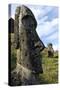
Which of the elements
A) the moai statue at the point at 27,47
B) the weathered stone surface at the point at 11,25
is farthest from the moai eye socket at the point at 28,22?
the weathered stone surface at the point at 11,25

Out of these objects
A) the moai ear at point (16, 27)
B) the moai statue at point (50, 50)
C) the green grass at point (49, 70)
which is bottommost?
the green grass at point (49, 70)

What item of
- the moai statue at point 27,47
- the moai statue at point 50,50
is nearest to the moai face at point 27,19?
the moai statue at point 27,47

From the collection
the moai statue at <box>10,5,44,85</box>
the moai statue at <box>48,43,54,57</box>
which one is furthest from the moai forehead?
the moai statue at <box>48,43,54,57</box>

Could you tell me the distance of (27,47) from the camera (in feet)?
6.88

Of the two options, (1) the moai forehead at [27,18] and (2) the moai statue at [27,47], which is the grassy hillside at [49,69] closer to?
(2) the moai statue at [27,47]

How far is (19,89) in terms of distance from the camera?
206 centimetres

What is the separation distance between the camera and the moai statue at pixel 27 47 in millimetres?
2068

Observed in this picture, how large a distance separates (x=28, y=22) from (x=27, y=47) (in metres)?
0.23

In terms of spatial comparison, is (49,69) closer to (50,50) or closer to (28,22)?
(50,50)

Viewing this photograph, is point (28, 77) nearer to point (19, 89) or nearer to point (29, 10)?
point (19, 89)

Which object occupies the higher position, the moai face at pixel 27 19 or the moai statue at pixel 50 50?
the moai face at pixel 27 19

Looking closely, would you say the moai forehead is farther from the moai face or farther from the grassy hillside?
the grassy hillside

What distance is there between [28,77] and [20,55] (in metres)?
0.22

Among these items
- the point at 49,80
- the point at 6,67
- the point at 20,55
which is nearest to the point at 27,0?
the point at 20,55
